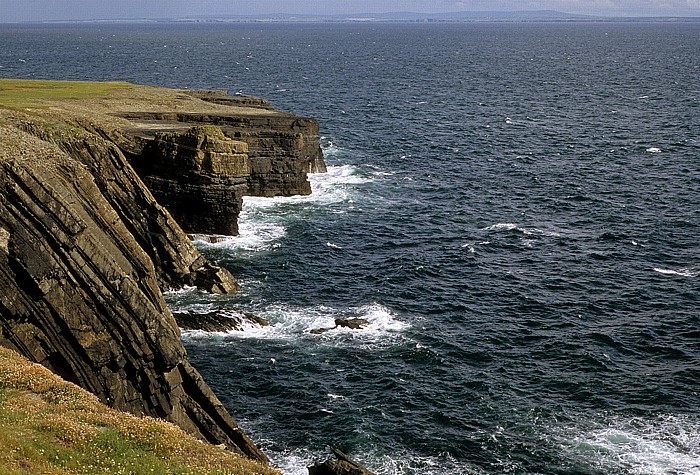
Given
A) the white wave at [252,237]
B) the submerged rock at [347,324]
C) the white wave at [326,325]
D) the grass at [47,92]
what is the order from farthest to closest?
1. the grass at [47,92]
2. the white wave at [252,237]
3. the submerged rock at [347,324]
4. the white wave at [326,325]

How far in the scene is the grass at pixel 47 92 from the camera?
75.9 meters

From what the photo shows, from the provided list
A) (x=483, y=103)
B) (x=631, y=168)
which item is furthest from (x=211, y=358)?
(x=483, y=103)

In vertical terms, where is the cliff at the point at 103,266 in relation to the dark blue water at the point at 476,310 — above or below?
above

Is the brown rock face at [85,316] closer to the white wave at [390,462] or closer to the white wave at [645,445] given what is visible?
the white wave at [390,462]

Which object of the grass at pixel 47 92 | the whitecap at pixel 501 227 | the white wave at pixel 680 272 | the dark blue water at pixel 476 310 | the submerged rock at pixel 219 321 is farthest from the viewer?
the grass at pixel 47 92

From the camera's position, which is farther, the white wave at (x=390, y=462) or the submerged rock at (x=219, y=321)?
the submerged rock at (x=219, y=321)

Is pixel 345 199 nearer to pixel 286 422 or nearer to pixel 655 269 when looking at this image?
pixel 655 269

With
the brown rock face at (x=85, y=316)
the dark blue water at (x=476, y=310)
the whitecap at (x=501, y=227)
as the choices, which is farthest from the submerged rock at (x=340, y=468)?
the whitecap at (x=501, y=227)

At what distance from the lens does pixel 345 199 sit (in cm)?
8456

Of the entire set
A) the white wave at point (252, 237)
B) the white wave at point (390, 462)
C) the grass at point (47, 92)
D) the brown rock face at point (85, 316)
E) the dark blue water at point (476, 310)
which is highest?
the grass at point (47, 92)

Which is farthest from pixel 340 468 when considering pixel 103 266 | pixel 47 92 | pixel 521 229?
pixel 47 92

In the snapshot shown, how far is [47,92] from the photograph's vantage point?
3494 inches

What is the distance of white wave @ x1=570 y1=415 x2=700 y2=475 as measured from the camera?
38344mm

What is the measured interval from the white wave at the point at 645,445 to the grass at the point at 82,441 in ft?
63.1
